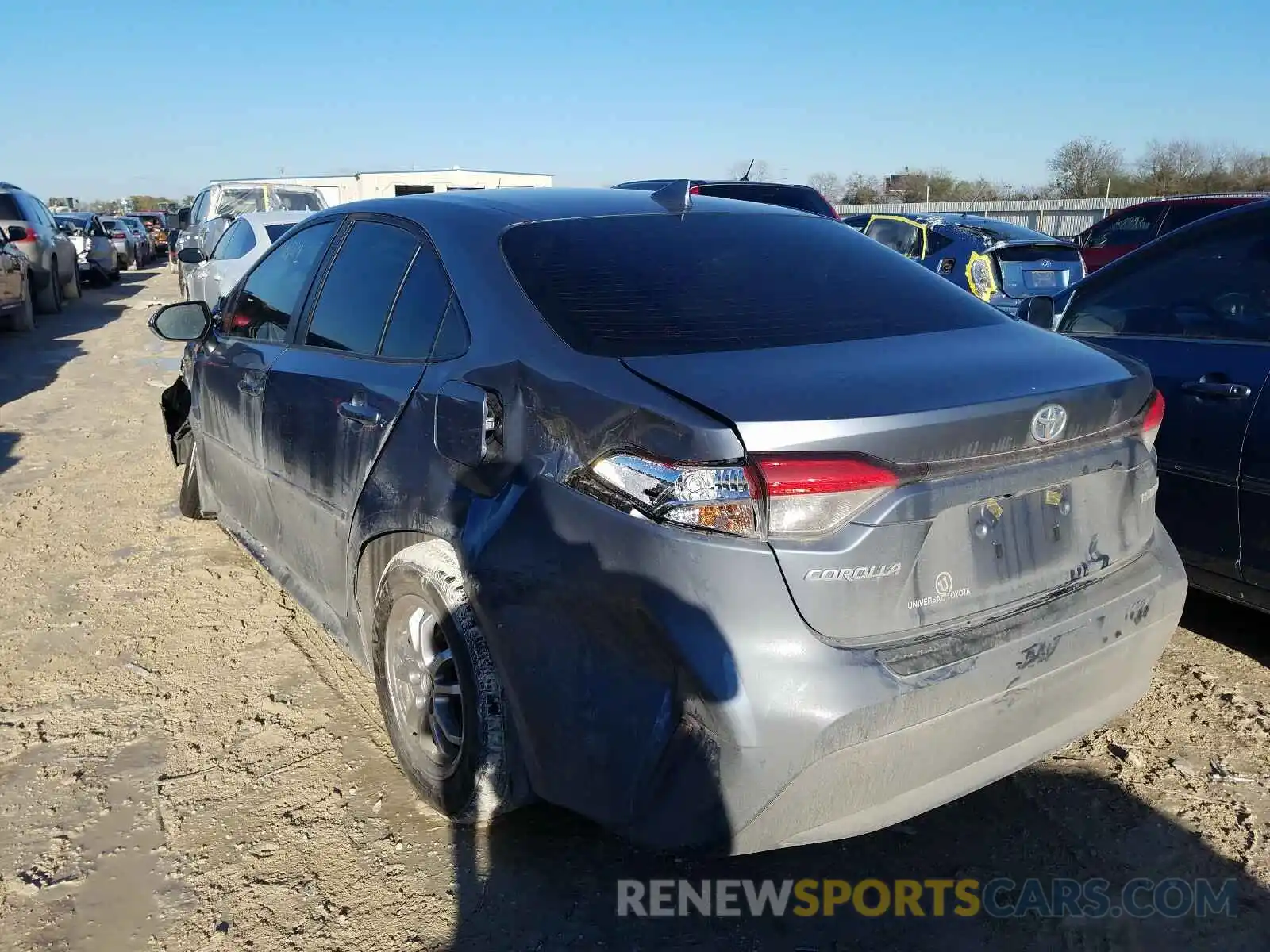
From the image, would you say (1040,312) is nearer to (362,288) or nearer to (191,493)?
(362,288)

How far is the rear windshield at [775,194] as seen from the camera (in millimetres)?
9258

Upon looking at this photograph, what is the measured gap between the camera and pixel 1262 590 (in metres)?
3.38

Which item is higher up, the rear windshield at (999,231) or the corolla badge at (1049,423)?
the rear windshield at (999,231)

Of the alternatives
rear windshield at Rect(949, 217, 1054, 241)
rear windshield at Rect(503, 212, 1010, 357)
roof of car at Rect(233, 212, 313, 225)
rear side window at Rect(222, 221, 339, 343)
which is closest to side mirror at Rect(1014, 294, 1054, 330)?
rear windshield at Rect(503, 212, 1010, 357)

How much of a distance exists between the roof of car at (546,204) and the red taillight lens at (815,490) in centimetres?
134

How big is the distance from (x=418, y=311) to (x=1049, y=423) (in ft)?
5.59

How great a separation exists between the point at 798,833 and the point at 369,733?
1746 millimetres

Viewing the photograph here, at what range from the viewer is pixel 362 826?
2.82 m

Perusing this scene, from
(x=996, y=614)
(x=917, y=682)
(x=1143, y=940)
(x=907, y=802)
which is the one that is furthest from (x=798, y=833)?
(x=1143, y=940)

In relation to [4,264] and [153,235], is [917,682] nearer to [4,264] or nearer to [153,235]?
[4,264]

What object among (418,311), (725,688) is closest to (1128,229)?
(418,311)

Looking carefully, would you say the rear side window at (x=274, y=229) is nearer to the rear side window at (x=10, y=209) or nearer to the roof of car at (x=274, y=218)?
the roof of car at (x=274, y=218)

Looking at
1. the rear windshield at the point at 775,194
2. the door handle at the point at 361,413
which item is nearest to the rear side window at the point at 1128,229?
the rear windshield at the point at 775,194

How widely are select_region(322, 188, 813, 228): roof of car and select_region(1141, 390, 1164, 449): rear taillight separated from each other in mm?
1349
